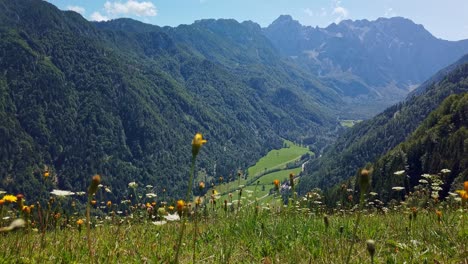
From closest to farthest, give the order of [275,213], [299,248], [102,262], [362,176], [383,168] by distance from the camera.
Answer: [362,176] → [102,262] → [299,248] → [275,213] → [383,168]

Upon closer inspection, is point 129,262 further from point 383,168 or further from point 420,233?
point 383,168

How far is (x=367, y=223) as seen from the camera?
7.03 meters

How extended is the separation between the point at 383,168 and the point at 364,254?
10449 cm

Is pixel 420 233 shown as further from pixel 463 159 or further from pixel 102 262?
pixel 463 159

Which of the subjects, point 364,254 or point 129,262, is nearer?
point 129,262

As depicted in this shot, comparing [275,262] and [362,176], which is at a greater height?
[362,176]

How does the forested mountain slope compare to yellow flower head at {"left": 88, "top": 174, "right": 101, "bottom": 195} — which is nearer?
yellow flower head at {"left": 88, "top": 174, "right": 101, "bottom": 195}

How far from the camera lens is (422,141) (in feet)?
337

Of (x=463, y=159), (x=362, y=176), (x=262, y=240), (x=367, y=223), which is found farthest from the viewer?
(x=463, y=159)

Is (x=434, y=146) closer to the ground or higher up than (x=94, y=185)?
closer to the ground

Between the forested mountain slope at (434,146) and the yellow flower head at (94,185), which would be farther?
the forested mountain slope at (434,146)

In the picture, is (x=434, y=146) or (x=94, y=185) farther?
(x=434, y=146)

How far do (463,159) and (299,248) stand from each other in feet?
248

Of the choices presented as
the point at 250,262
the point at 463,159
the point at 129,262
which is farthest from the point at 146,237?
the point at 463,159
